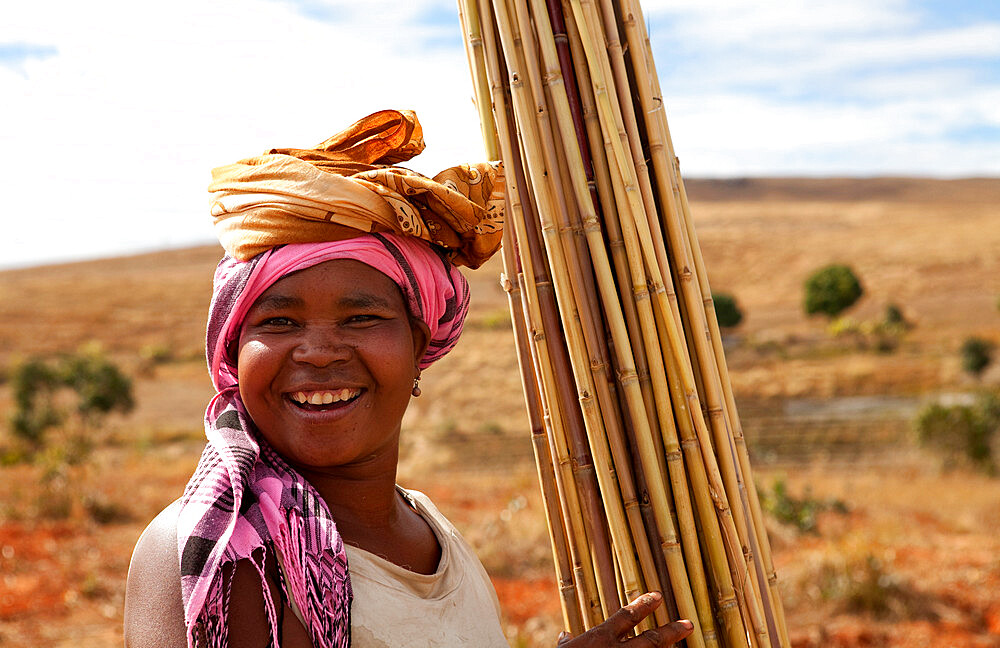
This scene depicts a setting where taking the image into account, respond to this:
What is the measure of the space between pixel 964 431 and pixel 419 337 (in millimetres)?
14458

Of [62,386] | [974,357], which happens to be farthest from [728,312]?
[62,386]

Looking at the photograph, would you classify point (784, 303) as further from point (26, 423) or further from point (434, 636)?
point (434, 636)

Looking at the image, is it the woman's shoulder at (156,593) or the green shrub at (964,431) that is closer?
the woman's shoulder at (156,593)

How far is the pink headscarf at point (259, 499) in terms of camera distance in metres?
1.12

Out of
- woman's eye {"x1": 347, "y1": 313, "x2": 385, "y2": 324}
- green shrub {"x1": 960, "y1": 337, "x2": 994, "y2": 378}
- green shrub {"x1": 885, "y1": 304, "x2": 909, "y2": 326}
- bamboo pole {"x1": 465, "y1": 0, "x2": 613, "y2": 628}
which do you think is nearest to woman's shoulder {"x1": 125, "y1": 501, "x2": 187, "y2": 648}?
woman's eye {"x1": 347, "y1": 313, "x2": 385, "y2": 324}

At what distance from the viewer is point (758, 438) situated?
18.5 meters

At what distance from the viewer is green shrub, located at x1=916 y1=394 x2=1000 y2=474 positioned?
1376cm

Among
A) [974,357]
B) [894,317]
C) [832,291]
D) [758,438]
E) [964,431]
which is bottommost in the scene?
[974,357]

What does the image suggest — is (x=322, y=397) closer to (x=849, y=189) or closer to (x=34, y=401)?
(x=34, y=401)

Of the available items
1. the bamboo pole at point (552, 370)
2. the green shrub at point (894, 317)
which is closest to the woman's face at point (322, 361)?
the bamboo pole at point (552, 370)

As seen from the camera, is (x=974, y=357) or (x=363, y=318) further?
(x=974, y=357)

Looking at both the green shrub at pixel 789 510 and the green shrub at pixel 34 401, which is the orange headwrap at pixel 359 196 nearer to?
the green shrub at pixel 789 510

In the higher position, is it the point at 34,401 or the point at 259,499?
the point at 259,499

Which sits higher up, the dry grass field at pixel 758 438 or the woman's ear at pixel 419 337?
the woman's ear at pixel 419 337
